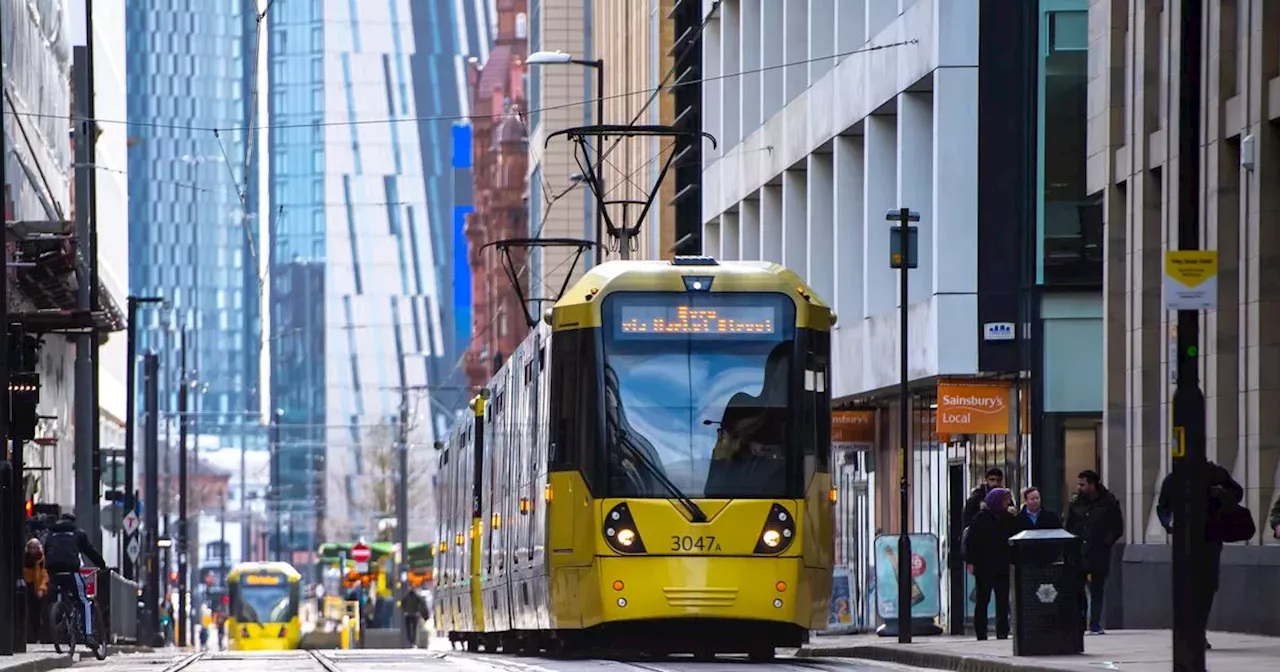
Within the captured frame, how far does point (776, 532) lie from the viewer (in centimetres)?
2238

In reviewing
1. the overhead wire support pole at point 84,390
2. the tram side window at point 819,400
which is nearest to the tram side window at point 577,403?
the tram side window at point 819,400

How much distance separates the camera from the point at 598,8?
87.7 metres

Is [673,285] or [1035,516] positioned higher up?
[673,285]

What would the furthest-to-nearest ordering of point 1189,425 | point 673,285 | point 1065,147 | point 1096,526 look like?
point 1065,147 < point 1096,526 < point 673,285 < point 1189,425

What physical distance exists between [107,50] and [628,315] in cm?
6108

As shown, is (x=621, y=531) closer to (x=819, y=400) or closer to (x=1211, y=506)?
(x=819, y=400)

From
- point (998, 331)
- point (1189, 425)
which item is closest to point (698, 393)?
point (1189, 425)

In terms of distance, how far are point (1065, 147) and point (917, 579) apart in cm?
629

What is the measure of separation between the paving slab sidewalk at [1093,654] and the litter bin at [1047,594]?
0.24 metres

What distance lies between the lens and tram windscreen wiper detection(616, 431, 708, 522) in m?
22.3

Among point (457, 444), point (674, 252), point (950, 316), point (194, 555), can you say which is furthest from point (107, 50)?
point (194, 555)

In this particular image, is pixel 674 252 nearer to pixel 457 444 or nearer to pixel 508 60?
pixel 457 444

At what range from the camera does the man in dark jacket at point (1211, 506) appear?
698 inches

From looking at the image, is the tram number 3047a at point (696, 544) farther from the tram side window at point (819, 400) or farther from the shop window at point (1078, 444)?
the shop window at point (1078, 444)
